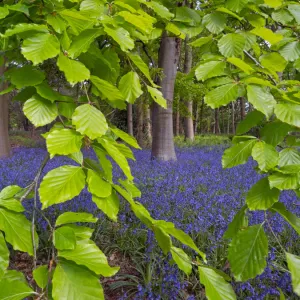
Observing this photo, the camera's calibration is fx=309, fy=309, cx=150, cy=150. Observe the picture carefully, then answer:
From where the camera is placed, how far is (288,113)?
0.85 metres

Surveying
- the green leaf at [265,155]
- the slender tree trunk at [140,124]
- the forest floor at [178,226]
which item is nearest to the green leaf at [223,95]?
the green leaf at [265,155]

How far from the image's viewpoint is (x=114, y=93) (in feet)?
2.83

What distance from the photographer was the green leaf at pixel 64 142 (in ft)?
2.26

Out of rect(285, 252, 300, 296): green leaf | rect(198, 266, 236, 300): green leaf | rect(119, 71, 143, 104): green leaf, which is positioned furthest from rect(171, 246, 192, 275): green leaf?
rect(119, 71, 143, 104): green leaf

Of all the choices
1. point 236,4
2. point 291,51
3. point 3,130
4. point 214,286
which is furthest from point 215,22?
point 3,130

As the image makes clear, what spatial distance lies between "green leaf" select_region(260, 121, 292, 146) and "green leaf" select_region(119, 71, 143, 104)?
42 centimetres

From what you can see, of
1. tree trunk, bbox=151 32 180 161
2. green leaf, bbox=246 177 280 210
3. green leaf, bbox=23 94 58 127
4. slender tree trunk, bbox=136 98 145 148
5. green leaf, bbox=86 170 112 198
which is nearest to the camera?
green leaf, bbox=86 170 112 198

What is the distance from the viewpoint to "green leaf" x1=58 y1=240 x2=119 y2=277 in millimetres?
646

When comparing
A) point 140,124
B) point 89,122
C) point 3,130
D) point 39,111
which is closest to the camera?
point 89,122

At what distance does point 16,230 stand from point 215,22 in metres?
1.04

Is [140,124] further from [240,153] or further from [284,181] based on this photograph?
[284,181]

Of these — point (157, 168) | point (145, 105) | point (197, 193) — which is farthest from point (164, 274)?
point (145, 105)

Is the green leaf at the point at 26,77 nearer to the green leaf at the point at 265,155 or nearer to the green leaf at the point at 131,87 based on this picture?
the green leaf at the point at 131,87

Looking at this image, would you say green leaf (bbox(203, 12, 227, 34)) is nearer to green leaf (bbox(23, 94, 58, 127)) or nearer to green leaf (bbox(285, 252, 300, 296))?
green leaf (bbox(23, 94, 58, 127))
